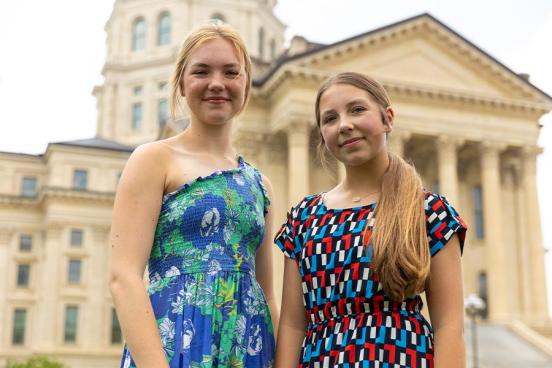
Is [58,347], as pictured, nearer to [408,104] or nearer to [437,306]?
[408,104]

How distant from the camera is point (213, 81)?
13.6ft

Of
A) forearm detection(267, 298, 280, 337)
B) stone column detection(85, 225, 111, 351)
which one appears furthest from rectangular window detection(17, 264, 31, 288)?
forearm detection(267, 298, 280, 337)

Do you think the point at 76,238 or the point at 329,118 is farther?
the point at 76,238

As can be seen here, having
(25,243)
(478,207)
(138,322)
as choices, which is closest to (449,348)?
(138,322)

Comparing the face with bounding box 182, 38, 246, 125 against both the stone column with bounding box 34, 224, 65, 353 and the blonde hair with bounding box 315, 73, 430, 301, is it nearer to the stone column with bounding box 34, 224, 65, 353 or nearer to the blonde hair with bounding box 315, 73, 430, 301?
the blonde hair with bounding box 315, 73, 430, 301

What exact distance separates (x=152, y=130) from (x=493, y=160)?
4367 cm

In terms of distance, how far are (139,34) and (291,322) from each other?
83.1 meters

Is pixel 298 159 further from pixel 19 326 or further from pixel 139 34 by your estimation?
pixel 139 34

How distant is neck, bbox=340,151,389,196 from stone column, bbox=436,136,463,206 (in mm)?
37713

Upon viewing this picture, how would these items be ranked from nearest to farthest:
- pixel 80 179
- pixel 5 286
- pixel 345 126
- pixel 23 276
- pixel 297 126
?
1. pixel 345 126
2. pixel 297 126
3. pixel 5 286
4. pixel 23 276
5. pixel 80 179

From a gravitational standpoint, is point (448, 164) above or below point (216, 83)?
above

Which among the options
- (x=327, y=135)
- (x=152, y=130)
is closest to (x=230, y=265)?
(x=327, y=135)

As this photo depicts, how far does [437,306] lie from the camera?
3.79 meters

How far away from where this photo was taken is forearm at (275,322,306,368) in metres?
3.97
